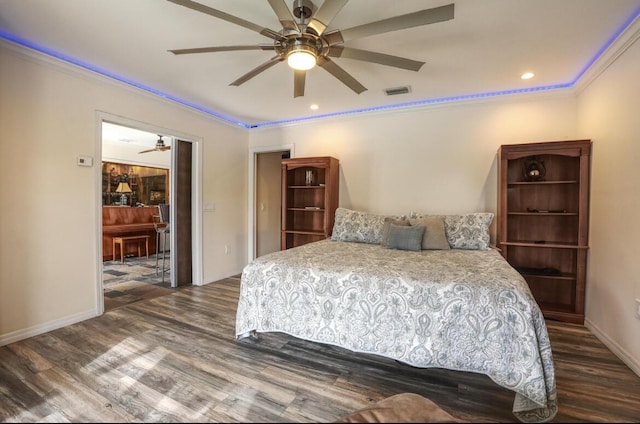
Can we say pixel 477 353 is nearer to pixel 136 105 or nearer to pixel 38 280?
pixel 38 280

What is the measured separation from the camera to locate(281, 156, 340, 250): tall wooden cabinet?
4.02 m

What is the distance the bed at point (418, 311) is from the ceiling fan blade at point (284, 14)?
164 centimetres

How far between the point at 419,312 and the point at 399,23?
1743 millimetres

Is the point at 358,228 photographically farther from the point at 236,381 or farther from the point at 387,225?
the point at 236,381

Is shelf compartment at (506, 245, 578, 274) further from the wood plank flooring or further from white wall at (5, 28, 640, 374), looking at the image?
the wood plank flooring

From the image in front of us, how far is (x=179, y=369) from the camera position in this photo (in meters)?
2.02

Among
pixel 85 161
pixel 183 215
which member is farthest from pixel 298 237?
pixel 85 161

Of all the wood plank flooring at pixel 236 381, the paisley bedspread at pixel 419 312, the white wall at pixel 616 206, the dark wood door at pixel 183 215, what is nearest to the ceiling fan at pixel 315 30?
the paisley bedspread at pixel 419 312

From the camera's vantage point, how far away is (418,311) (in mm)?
1813

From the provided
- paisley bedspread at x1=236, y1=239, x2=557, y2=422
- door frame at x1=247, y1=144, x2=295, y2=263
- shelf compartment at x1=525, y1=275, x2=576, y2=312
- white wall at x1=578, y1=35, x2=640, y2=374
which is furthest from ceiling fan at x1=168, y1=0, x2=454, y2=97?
shelf compartment at x1=525, y1=275, x2=576, y2=312

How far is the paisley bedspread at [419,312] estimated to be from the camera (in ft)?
5.25

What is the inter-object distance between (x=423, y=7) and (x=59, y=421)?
3307 mm

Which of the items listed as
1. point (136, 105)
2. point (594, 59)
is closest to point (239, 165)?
point (136, 105)

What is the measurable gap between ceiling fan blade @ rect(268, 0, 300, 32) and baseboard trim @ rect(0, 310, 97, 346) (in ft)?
10.7
